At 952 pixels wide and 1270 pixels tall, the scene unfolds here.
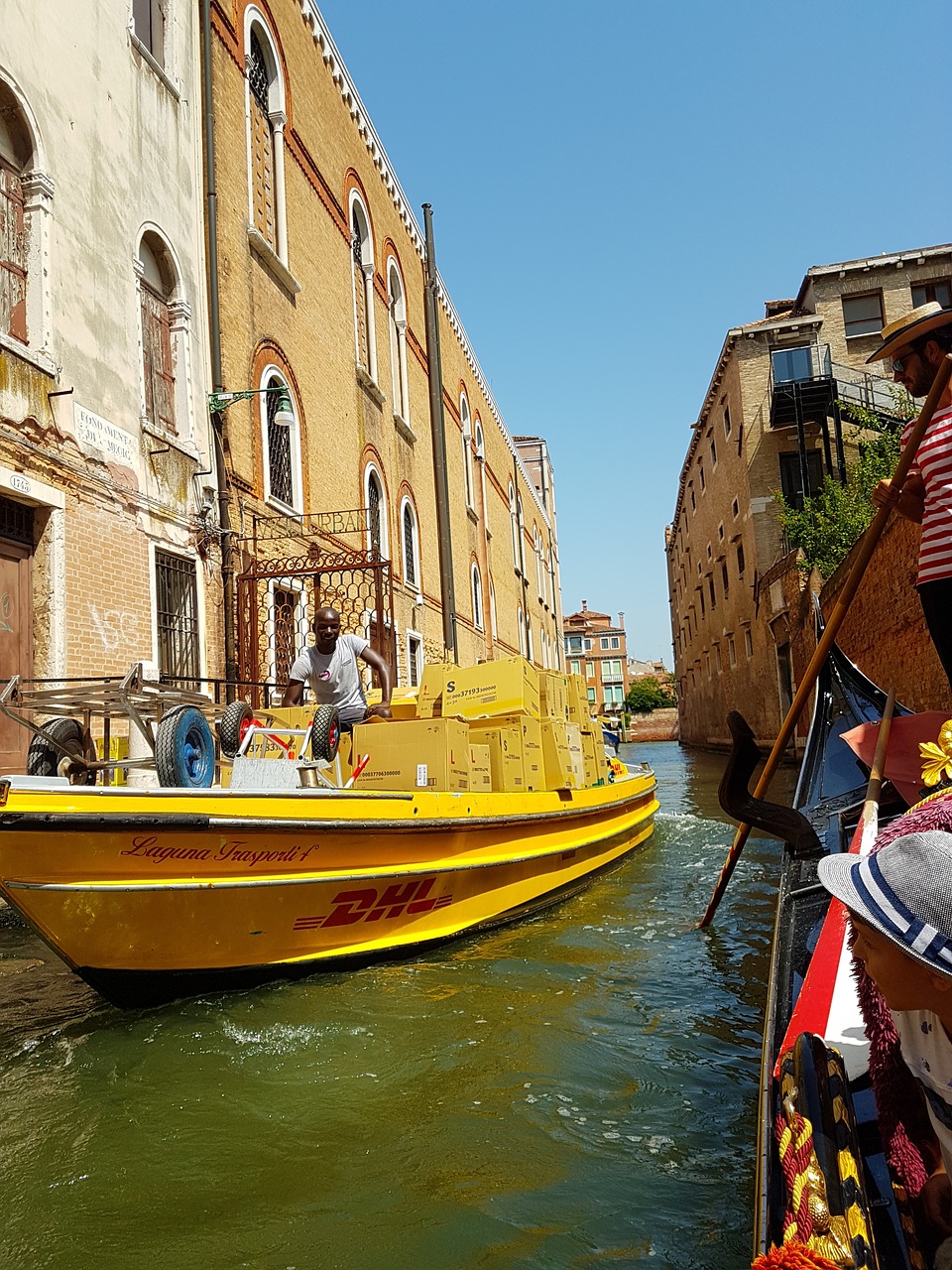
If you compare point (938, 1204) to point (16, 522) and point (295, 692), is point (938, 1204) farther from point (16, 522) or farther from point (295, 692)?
point (16, 522)

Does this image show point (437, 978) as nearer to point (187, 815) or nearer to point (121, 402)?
point (187, 815)

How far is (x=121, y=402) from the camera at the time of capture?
8.05 metres

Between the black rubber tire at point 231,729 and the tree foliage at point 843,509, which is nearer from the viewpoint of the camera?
the black rubber tire at point 231,729

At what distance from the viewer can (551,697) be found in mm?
7512

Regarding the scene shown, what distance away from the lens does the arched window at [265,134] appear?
1120cm

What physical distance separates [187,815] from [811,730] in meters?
3.43

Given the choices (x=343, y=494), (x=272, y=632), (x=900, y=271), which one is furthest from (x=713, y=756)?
(x=272, y=632)

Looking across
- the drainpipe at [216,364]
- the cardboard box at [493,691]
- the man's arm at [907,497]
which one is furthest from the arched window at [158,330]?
the man's arm at [907,497]

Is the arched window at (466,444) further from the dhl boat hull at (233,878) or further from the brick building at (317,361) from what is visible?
the dhl boat hull at (233,878)

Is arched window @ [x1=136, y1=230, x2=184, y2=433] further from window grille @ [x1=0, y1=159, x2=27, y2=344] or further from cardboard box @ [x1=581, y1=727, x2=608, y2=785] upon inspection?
cardboard box @ [x1=581, y1=727, x2=608, y2=785]

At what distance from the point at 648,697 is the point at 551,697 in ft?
210

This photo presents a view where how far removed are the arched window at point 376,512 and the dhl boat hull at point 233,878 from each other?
9.86 meters

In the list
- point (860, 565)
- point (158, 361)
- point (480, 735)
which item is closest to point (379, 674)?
point (480, 735)

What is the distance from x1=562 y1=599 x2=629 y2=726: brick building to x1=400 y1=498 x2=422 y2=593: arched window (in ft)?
175
